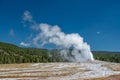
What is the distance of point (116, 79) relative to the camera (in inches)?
2916

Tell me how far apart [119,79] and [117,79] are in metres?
0.97

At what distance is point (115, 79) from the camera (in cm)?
7381

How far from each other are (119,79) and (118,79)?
1.35 ft

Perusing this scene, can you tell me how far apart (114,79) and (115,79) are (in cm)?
32

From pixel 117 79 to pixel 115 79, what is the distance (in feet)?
3.00

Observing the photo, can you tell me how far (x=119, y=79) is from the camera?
75125mm

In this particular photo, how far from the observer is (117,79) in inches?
2931

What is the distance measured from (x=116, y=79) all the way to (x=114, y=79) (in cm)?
72

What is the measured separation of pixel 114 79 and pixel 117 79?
122 cm

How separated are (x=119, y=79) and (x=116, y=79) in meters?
1.49

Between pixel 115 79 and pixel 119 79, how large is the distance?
1887 mm

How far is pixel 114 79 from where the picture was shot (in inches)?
2901
